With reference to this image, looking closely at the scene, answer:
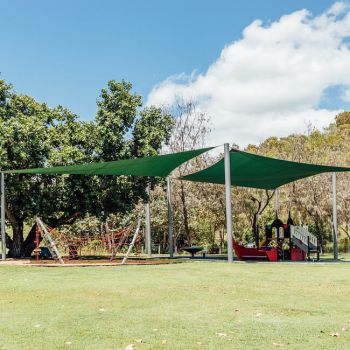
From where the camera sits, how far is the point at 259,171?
1355cm

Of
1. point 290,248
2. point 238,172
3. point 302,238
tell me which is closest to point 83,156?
point 238,172

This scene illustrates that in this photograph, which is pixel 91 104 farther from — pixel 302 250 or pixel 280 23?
pixel 302 250

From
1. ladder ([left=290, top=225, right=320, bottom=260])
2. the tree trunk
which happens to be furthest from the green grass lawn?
the tree trunk

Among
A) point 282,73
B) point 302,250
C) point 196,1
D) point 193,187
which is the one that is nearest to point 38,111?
point 196,1

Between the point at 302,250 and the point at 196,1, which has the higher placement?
the point at 196,1

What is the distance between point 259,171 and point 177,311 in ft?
28.2

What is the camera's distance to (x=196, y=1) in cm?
1381

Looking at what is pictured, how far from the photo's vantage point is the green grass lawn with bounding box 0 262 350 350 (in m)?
4.10

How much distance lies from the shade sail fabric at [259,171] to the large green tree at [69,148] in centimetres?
212

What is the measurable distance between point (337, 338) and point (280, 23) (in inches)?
465

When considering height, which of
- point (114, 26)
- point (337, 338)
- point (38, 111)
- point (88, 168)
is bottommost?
point (337, 338)

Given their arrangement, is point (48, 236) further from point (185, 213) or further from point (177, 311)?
point (185, 213)

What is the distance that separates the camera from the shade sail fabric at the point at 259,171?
1195cm

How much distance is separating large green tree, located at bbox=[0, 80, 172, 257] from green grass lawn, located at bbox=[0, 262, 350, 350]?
17.4 ft
